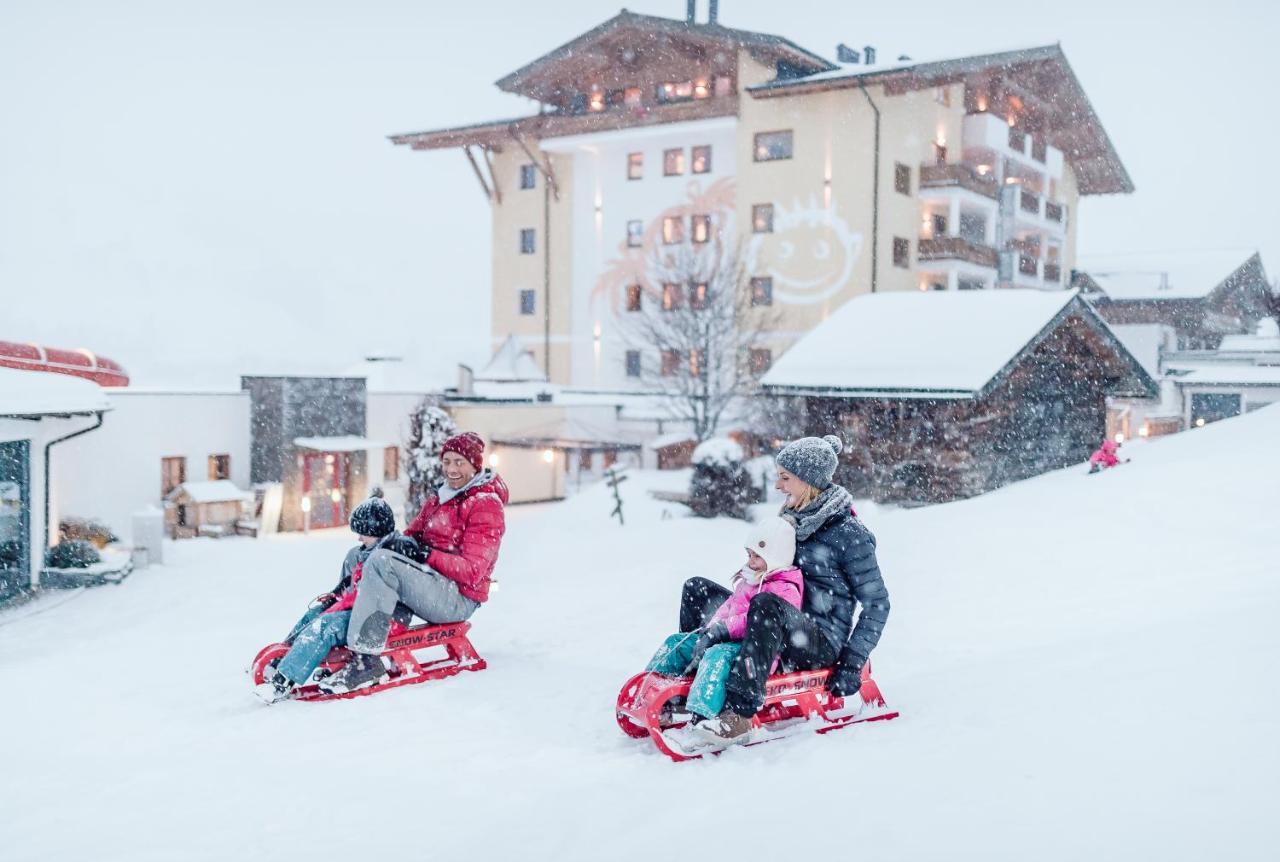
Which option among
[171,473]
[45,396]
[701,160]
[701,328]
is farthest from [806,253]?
[45,396]

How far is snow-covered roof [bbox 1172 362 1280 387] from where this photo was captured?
2864cm

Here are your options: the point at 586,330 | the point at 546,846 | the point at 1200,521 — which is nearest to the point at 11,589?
the point at 546,846

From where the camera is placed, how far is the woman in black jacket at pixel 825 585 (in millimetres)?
5348

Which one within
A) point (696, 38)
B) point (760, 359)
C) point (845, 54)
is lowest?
point (760, 359)

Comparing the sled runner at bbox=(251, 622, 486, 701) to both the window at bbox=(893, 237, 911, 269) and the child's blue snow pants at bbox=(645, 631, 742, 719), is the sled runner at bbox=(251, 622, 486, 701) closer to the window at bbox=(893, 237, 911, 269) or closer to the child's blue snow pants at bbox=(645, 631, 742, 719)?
the child's blue snow pants at bbox=(645, 631, 742, 719)

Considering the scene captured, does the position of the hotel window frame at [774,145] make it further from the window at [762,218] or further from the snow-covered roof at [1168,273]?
the snow-covered roof at [1168,273]

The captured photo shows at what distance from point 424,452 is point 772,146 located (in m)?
21.7

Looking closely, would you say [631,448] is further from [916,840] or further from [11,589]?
[916,840]

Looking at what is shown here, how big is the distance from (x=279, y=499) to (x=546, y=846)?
2629 centimetres

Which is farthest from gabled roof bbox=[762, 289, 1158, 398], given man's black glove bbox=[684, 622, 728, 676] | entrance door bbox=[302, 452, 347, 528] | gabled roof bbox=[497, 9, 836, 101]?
gabled roof bbox=[497, 9, 836, 101]

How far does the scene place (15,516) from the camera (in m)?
12.9

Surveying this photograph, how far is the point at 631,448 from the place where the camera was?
3195cm

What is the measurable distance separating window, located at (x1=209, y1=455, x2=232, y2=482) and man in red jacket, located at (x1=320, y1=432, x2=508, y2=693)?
2325 cm

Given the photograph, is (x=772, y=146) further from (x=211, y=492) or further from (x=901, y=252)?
(x=211, y=492)
